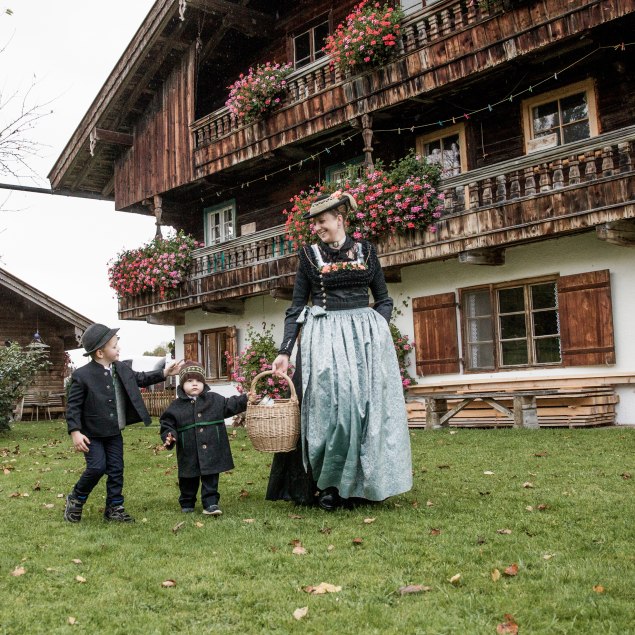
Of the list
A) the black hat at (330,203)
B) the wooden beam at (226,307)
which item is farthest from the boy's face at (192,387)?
the wooden beam at (226,307)

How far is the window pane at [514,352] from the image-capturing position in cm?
1195

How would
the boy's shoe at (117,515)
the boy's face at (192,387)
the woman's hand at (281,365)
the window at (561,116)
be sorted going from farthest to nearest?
the window at (561,116) → the boy's face at (192,387) → the boy's shoe at (117,515) → the woman's hand at (281,365)

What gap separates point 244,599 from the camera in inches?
135

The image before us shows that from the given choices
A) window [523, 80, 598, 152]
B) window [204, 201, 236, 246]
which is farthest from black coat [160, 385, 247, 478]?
window [204, 201, 236, 246]

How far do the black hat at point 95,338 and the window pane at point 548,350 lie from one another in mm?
7684

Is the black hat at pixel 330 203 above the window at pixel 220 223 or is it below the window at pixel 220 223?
below

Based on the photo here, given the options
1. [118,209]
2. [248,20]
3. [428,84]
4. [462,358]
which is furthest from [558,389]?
[118,209]

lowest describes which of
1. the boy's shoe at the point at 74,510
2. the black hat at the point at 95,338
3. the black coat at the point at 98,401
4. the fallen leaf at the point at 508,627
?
the fallen leaf at the point at 508,627

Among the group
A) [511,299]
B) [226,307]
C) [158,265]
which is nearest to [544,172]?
[511,299]

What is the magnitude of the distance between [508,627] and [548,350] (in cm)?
912

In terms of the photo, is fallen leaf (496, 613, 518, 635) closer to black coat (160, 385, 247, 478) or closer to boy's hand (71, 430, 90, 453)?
black coat (160, 385, 247, 478)

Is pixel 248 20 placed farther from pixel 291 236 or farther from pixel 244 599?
pixel 244 599

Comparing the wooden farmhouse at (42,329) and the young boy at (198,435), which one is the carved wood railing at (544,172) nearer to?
the young boy at (198,435)

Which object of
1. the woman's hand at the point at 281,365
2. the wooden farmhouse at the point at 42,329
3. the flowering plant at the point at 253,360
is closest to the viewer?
the woman's hand at the point at 281,365
